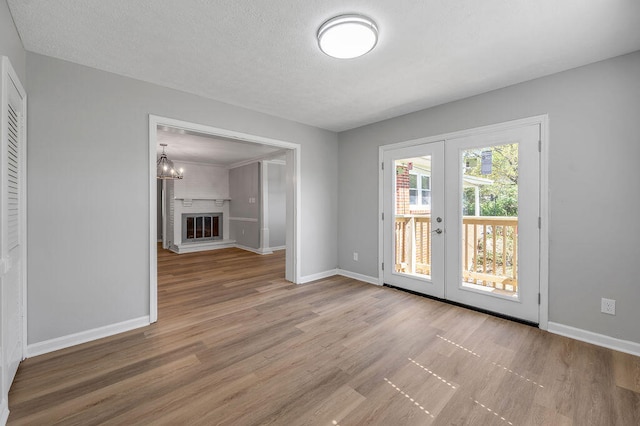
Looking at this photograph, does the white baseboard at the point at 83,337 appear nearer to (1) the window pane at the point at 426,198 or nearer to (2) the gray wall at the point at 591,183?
(1) the window pane at the point at 426,198

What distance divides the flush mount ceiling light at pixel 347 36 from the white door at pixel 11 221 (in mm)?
1890

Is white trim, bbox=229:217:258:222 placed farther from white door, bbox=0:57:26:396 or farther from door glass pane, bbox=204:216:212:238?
white door, bbox=0:57:26:396

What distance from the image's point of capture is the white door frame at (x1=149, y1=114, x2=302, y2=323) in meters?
Answer: 2.72

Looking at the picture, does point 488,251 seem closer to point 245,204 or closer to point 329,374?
point 329,374

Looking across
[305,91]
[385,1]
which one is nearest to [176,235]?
[305,91]

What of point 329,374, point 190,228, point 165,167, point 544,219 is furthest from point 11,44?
point 190,228

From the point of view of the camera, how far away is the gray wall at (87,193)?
2.20m

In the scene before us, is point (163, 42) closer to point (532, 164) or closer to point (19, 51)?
point (19, 51)

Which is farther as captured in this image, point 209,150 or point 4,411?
point 209,150

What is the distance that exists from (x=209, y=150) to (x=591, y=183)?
5.93 m

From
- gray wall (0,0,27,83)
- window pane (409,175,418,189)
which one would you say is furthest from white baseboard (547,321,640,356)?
gray wall (0,0,27,83)

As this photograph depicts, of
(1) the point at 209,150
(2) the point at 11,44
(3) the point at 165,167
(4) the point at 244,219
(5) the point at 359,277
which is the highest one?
(1) the point at 209,150

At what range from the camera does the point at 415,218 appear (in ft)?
12.1

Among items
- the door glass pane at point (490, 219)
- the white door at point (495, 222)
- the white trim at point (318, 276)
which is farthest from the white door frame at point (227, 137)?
the door glass pane at point (490, 219)
